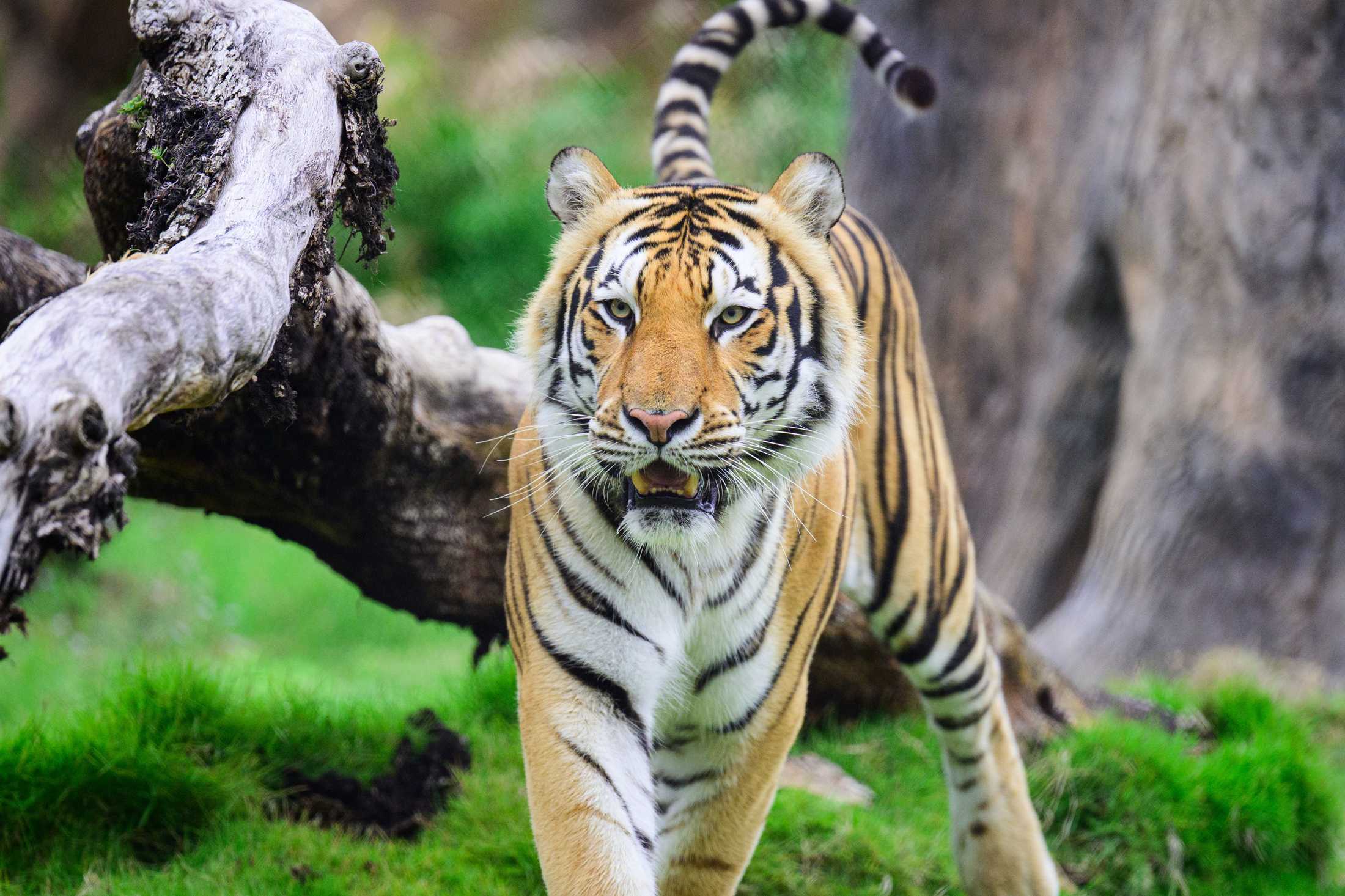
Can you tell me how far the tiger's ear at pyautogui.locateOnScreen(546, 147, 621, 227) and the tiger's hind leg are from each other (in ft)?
2.85

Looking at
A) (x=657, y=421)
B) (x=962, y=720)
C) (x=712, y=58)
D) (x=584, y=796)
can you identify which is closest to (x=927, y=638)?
(x=962, y=720)

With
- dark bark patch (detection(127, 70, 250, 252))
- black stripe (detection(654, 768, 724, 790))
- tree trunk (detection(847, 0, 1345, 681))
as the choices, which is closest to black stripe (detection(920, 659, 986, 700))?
black stripe (detection(654, 768, 724, 790))

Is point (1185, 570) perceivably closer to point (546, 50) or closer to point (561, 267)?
point (561, 267)

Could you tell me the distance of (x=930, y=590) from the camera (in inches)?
143

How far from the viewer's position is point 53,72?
10.4 meters

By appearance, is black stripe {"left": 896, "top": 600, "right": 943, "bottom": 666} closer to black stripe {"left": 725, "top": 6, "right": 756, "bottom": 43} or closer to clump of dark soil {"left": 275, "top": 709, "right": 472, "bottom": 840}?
clump of dark soil {"left": 275, "top": 709, "right": 472, "bottom": 840}

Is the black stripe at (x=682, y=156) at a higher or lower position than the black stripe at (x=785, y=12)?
lower

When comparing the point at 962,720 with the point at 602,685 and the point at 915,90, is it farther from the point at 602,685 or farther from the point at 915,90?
the point at 915,90

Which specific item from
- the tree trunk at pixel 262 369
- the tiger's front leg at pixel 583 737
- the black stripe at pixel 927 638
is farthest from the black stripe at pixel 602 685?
the black stripe at pixel 927 638

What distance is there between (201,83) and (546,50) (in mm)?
12340

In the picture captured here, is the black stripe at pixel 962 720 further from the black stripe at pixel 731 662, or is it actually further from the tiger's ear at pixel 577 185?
the tiger's ear at pixel 577 185

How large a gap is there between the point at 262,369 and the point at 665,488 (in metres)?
0.80

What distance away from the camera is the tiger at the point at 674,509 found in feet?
8.02

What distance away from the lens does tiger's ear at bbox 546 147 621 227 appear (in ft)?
9.20
